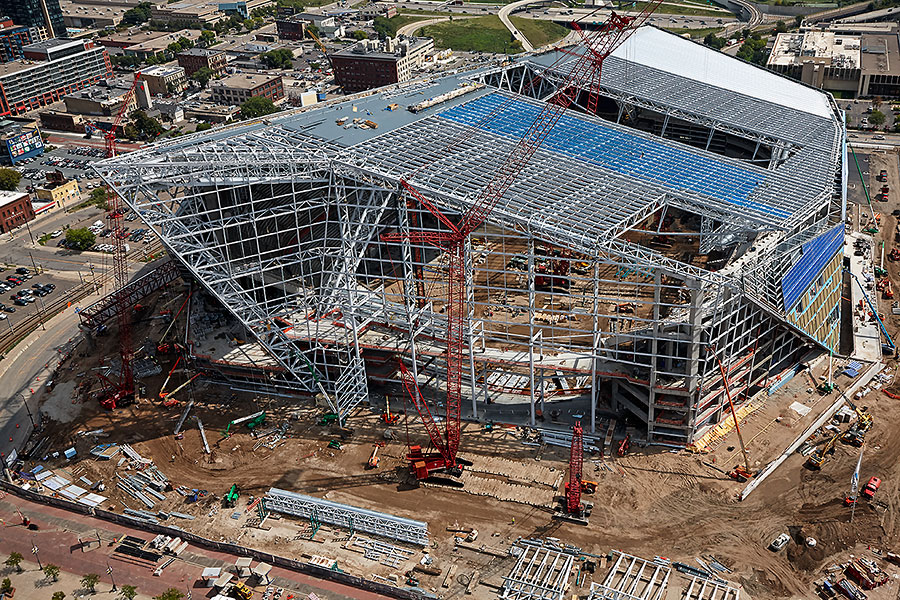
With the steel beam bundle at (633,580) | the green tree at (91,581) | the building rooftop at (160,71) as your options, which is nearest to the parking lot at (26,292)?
the green tree at (91,581)

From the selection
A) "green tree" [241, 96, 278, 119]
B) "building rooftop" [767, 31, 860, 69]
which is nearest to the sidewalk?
"green tree" [241, 96, 278, 119]

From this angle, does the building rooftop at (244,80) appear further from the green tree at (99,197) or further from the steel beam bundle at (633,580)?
the steel beam bundle at (633,580)

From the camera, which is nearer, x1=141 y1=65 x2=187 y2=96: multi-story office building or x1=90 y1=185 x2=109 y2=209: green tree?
x1=90 y1=185 x2=109 y2=209: green tree

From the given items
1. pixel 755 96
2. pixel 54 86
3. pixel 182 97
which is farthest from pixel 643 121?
pixel 54 86

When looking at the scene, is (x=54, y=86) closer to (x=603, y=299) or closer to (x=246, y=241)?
(x=246, y=241)

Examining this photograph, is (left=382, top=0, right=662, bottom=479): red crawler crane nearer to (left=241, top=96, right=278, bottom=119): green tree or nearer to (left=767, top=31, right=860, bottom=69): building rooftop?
(left=241, top=96, right=278, bottom=119): green tree
